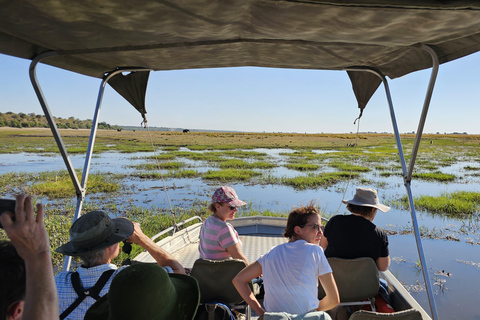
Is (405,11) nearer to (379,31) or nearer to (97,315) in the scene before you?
(379,31)

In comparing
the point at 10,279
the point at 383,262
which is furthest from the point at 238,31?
the point at 383,262

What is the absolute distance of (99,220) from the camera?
1712 mm

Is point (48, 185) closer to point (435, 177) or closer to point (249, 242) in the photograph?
point (249, 242)

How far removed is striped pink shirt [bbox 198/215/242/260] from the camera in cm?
265

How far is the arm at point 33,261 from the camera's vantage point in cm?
85

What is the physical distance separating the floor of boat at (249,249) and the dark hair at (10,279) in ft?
10.0

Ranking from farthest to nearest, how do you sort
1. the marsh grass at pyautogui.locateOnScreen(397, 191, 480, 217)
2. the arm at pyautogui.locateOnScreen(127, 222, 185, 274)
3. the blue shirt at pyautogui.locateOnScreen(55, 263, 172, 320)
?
the marsh grass at pyautogui.locateOnScreen(397, 191, 480, 217)
the arm at pyautogui.locateOnScreen(127, 222, 185, 274)
the blue shirt at pyautogui.locateOnScreen(55, 263, 172, 320)

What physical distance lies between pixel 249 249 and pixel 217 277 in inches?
97.3

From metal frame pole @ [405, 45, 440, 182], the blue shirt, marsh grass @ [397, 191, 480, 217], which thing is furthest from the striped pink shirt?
marsh grass @ [397, 191, 480, 217]

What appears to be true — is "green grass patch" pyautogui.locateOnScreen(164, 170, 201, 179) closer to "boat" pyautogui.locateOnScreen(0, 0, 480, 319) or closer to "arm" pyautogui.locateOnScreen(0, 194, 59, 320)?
"boat" pyautogui.locateOnScreen(0, 0, 480, 319)

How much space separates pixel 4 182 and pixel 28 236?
16646 mm

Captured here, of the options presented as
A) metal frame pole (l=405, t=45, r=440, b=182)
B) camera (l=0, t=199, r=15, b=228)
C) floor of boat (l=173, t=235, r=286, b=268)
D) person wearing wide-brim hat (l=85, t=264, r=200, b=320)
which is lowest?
floor of boat (l=173, t=235, r=286, b=268)

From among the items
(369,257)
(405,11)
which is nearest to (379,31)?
(405,11)

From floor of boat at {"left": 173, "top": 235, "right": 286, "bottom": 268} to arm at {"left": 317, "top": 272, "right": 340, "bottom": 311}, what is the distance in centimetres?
210
